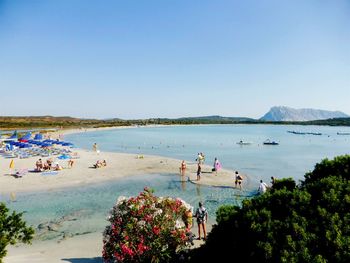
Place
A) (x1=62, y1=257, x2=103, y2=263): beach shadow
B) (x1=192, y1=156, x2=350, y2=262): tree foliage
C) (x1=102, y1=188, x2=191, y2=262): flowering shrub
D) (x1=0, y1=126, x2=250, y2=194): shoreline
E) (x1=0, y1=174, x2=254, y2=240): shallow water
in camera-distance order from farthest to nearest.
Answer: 1. (x1=0, y1=126, x2=250, y2=194): shoreline
2. (x1=0, y1=174, x2=254, y2=240): shallow water
3. (x1=62, y1=257, x2=103, y2=263): beach shadow
4. (x1=102, y1=188, x2=191, y2=262): flowering shrub
5. (x1=192, y1=156, x2=350, y2=262): tree foliage

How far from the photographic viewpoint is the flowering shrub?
11477 mm

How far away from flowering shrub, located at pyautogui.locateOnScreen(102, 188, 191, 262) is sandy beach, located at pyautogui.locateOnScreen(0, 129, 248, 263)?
170 inches

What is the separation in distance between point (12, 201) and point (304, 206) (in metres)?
24.9

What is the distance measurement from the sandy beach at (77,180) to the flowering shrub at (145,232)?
14.2 feet

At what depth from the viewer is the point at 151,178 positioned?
3719 centimetres

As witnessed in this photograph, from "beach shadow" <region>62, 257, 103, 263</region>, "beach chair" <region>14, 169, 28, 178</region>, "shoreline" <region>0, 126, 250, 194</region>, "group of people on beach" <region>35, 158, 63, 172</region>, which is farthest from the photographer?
"group of people on beach" <region>35, 158, 63, 172</region>

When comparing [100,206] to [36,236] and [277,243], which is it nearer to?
[36,236]

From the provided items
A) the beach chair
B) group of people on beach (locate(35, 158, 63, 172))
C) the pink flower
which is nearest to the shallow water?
the beach chair

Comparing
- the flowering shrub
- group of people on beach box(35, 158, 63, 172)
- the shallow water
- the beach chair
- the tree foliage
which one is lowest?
the shallow water

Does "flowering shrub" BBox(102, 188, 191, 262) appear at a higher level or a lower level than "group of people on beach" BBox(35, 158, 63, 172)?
higher

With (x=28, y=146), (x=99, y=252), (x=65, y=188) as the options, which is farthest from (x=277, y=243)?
(x=28, y=146)

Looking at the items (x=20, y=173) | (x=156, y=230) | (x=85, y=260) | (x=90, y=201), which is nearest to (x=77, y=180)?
(x=20, y=173)

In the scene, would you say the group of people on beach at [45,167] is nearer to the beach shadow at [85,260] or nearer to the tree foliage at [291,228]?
the beach shadow at [85,260]

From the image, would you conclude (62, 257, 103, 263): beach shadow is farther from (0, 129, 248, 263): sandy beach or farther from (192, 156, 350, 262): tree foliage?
(192, 156, 350, 262): tree foliage
